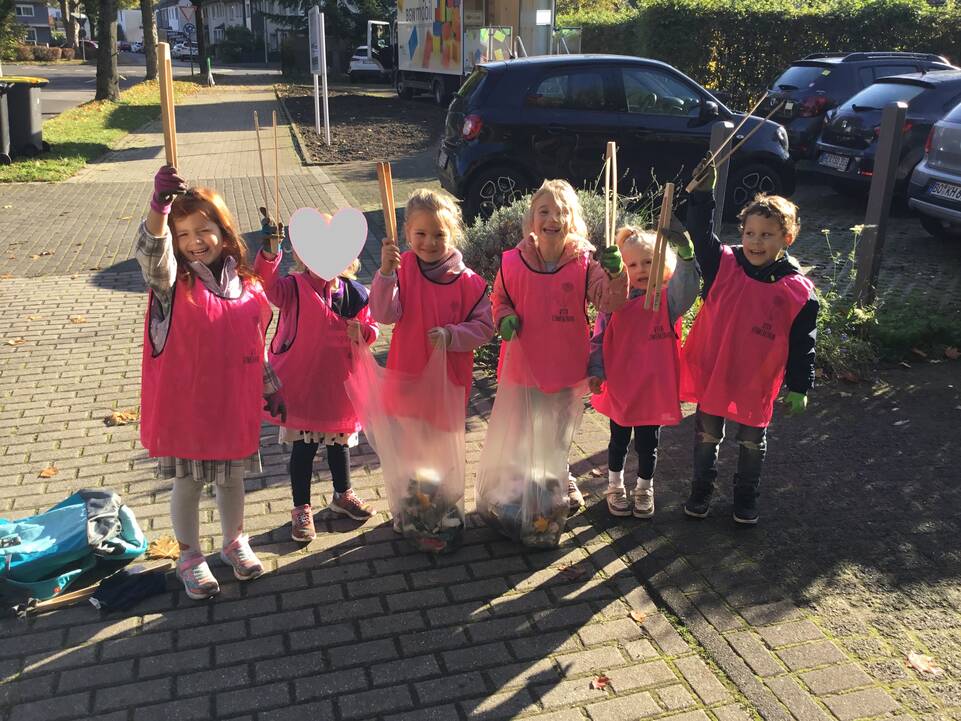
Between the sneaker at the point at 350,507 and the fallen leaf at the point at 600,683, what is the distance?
1449mm

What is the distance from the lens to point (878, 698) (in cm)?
300

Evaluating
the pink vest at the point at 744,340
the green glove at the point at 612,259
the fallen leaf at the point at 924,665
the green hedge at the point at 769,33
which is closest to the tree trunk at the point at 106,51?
the green hedge at the point at 769,33

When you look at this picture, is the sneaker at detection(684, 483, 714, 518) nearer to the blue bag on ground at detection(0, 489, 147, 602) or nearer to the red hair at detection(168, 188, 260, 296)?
the red hair at detection(168, 188, 260, 296)

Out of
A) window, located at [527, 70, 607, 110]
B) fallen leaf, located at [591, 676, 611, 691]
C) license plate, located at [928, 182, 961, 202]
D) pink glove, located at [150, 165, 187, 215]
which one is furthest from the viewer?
window, located at [527, 70, 607, 110]

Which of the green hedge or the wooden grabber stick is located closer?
the wooden grabber stick

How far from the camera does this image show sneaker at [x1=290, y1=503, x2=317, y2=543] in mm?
3924

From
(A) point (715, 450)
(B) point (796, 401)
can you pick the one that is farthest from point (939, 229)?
(B) point (796, 401)

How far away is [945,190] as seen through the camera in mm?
8570

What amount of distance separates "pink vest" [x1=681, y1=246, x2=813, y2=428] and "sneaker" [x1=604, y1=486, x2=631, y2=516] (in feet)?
1.89

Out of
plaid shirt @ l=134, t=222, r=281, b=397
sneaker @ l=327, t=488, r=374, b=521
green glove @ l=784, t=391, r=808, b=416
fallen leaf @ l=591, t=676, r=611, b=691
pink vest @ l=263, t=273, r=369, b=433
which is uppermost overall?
plaid shirt @ l=134, t=222, r=281, b=397

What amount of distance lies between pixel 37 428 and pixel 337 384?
92.6 inches

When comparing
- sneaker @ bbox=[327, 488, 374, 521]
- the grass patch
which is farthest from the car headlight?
the grass patch

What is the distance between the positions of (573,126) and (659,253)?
21.9 feet

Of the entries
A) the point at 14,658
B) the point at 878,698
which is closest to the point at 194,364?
the point at 14,658
